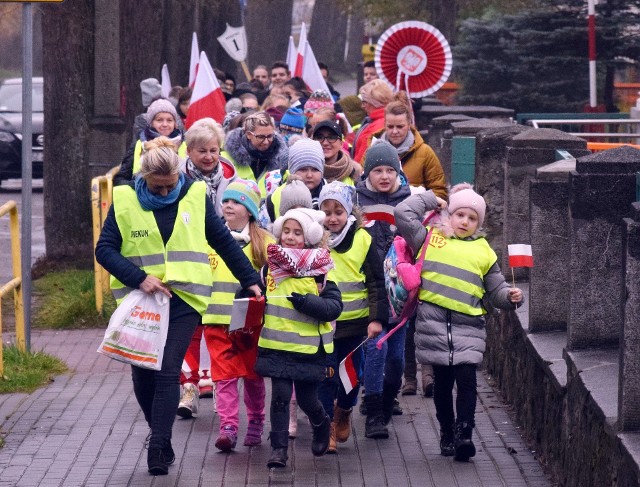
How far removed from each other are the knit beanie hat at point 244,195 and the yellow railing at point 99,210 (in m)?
3.57

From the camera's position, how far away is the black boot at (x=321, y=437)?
23.5 ft

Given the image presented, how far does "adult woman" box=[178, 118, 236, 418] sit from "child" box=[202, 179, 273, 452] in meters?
0.53

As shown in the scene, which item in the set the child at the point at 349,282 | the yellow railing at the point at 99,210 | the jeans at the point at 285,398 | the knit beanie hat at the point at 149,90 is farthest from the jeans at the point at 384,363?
the knit beanie hat at the point at 149,90

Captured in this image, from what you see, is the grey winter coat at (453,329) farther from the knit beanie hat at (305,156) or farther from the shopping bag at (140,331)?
the shopping bag at (140,331)

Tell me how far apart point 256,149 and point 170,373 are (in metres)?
2.49

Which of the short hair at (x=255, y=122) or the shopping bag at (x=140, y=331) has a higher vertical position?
the short hair at (x=255, y=122)

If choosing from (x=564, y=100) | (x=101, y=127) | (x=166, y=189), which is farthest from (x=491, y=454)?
(x=564, y=100)

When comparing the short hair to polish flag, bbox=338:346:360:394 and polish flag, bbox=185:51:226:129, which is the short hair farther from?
polish flag, bbox=185:51:226:129

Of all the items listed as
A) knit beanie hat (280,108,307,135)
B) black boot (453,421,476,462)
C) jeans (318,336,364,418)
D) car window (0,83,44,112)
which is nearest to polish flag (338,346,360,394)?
jeans (318,336,364,418)

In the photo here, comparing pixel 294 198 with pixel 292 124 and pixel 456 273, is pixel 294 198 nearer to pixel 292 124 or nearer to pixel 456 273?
pixel 456 273

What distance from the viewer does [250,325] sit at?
7.01 metres

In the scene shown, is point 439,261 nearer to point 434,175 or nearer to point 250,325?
point 250,325

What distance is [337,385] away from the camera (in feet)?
24.8

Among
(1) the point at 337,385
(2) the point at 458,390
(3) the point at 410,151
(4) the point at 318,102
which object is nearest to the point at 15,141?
(4) the point at 318,102
